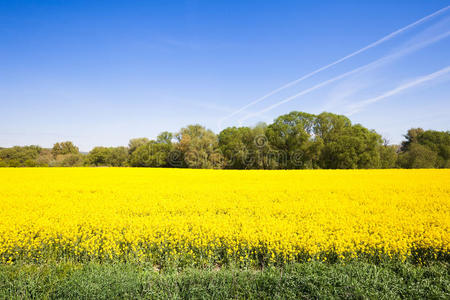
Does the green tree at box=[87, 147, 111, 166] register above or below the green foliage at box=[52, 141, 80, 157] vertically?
below

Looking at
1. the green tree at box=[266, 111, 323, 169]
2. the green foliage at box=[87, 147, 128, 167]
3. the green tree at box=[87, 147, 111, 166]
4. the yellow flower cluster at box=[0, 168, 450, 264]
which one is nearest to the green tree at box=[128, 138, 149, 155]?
the green foliage at box=[87, 147, 128, 167]

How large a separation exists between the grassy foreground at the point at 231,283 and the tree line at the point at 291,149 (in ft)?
124

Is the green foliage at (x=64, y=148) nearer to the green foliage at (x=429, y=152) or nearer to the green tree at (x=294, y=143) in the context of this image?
the green tree at (x=294, y=143)

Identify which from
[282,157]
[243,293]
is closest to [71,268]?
[243,293]

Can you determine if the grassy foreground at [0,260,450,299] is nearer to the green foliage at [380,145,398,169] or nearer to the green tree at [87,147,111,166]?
the green foliage at [380,145,398,169]

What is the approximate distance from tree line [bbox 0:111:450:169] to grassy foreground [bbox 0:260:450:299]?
37682 mm

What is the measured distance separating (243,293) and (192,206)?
6186 millimetres

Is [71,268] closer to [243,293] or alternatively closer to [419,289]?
[243,293]

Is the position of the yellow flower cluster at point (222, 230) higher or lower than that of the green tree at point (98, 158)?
lower

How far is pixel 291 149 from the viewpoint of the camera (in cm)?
4369

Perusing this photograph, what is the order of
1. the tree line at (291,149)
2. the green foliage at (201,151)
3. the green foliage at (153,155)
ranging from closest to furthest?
the tree line at (291,149), the green foliage at (201,151), the green foliage at (153,155)

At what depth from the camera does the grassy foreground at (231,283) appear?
4223 millimetres

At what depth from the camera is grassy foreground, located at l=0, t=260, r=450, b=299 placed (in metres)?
4.22

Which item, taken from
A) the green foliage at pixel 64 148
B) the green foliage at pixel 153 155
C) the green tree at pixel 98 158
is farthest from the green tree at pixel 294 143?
the green foliage at pixel 64 148
